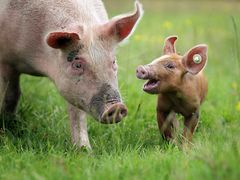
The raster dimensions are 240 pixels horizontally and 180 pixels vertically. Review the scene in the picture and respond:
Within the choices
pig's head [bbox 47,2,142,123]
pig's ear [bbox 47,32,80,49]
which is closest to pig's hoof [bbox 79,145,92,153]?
pig's head [bbox 47,2,142,123]

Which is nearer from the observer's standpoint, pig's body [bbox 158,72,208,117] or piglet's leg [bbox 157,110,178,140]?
pig's body [bbox 158,72,208,117]

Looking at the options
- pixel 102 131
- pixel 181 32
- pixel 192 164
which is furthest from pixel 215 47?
pixel 192 164

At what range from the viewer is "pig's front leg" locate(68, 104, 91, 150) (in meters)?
5.31

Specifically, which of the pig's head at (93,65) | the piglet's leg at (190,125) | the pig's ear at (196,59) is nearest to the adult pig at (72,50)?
the pig's head at (93,65)

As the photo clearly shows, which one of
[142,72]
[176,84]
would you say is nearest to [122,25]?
[142,72]

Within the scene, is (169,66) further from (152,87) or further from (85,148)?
(85,148)

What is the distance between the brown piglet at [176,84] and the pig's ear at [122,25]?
361 millimetres

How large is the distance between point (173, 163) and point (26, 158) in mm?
1214

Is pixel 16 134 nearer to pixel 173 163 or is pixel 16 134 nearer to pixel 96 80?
pixel 96 80

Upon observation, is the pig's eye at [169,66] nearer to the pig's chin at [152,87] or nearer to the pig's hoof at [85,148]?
the pig's chin at [152,87]

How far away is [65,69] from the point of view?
16.1ft

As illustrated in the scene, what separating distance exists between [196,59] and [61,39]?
1.14 m

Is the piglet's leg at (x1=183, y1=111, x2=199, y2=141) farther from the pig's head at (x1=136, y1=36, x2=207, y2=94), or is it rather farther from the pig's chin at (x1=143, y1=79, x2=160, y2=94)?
the pig's chin at (x1=143, y1=79, x2=160, y2=94)

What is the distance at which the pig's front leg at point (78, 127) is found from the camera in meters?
5.31
